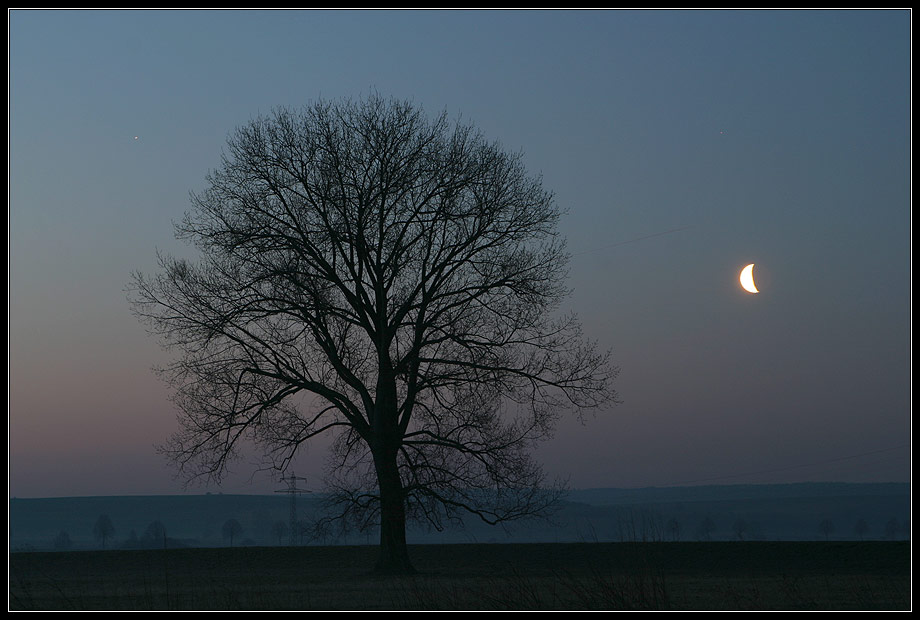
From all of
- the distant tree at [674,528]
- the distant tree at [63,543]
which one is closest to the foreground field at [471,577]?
the distant tree at [674,528]

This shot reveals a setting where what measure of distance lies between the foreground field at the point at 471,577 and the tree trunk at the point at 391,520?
66 centimetres

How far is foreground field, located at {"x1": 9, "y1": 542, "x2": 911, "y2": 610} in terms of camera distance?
1300cm

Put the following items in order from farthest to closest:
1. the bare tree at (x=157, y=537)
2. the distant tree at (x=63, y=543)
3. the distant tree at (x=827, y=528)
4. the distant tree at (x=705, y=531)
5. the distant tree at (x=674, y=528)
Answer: the distant tree at (x=63, y=543)
the distant tree at (x=827, y=528)
the distant tree at (x=705, y=531)
the bare tree at (x=157, y=537)
the distant tree at (x=674, y=528)

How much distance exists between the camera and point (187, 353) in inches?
934

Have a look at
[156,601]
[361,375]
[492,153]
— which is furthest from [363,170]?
[156,601]

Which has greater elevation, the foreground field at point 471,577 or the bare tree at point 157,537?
the bare tree at point 157,537

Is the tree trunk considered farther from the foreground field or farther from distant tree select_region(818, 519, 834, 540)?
distant tree select_region(818, 519, 834, 540)

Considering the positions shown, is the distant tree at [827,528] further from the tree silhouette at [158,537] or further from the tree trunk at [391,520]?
the tree silhouette at [158,537]

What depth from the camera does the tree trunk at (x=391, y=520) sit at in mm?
23500

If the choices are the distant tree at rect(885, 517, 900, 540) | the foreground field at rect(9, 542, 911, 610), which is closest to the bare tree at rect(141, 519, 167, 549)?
the foreground field at rect(9, 542, 911, 610)

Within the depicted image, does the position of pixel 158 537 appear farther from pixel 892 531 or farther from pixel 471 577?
pixel 892 531

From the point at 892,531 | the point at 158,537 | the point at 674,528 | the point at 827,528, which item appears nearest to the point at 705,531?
the point at 892,531

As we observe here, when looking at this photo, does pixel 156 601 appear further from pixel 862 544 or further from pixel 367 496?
pixel 862 544

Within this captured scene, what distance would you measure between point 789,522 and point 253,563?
396 feet
